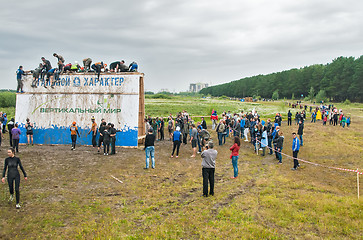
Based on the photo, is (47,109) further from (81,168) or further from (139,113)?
(81,168)

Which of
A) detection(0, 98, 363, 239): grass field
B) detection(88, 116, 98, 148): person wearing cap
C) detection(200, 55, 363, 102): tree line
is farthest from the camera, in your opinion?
detection(200, 55, 363, 102): tree line

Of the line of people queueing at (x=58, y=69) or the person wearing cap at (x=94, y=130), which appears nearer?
the person wearing cap at (x=94, y=130)

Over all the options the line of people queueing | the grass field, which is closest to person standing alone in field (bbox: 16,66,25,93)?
the line of people queueing

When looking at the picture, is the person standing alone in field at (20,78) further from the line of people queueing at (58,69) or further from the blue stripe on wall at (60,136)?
the blue stripe on wall at (60,136)

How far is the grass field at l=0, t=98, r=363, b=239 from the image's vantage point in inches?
255

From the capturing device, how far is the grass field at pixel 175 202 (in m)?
6.48

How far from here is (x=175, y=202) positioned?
8383 millimetres

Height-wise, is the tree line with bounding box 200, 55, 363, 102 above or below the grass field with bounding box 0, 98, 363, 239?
above

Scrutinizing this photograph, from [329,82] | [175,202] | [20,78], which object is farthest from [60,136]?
[329,82]

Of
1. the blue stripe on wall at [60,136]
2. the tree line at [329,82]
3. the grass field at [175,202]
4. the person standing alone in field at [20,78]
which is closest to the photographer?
the grass field at [175,202]

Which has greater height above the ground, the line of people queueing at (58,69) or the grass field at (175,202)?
the line of people queueing at (58,69)

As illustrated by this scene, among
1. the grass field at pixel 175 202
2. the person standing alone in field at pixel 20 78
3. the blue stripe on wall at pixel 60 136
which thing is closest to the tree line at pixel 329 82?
the grass field at pixel 175 202

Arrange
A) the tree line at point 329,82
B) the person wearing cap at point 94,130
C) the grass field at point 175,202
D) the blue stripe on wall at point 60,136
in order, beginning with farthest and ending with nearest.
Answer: the tree line at point 329,82 → the blue stripe on wall at point 60,136 → the person wearing cap at point 94,130 → the grass field at point 175,202

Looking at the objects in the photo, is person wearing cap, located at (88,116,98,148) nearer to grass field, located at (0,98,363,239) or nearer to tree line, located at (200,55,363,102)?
grass field, located at (0,98,363,239)
